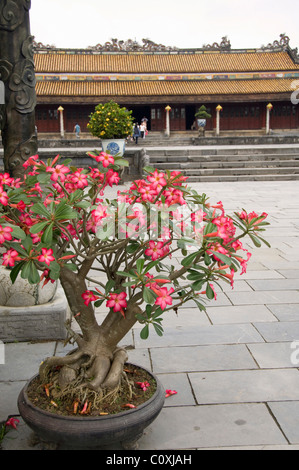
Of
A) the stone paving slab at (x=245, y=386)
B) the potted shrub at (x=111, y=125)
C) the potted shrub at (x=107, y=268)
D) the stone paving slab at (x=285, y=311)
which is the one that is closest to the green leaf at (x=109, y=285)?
the potted shrub at (x=107, y=268)

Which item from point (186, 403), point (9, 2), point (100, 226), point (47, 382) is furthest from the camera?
A: point (9, 2)

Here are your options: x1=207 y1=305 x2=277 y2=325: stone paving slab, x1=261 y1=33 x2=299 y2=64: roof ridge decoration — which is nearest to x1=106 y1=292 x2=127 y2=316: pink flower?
x1=207 y1=305 x2=277 y2=325: stone paving slab

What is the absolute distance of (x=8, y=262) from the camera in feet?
6.73

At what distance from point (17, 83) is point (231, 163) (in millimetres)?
12259

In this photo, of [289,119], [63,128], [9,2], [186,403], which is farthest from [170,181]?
[289,119]

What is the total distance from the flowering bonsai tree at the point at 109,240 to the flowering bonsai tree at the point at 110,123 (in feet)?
34.7

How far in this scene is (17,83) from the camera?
12.2 feet

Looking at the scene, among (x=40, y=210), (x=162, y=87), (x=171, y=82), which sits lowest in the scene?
(x=40, y=210)

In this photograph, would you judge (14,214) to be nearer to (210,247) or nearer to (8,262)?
(8,262)

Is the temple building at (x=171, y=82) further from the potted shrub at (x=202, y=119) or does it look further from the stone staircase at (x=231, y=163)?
the stone staircase at (x=231, y=163)

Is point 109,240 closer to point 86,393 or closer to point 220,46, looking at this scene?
point 86,393

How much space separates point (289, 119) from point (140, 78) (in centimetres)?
936

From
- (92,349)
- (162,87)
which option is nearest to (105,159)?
(92,349)

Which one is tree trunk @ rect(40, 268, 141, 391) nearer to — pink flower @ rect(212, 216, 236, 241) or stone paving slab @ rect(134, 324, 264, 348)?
pink flower @ rect(212, 216, 236, 241)
